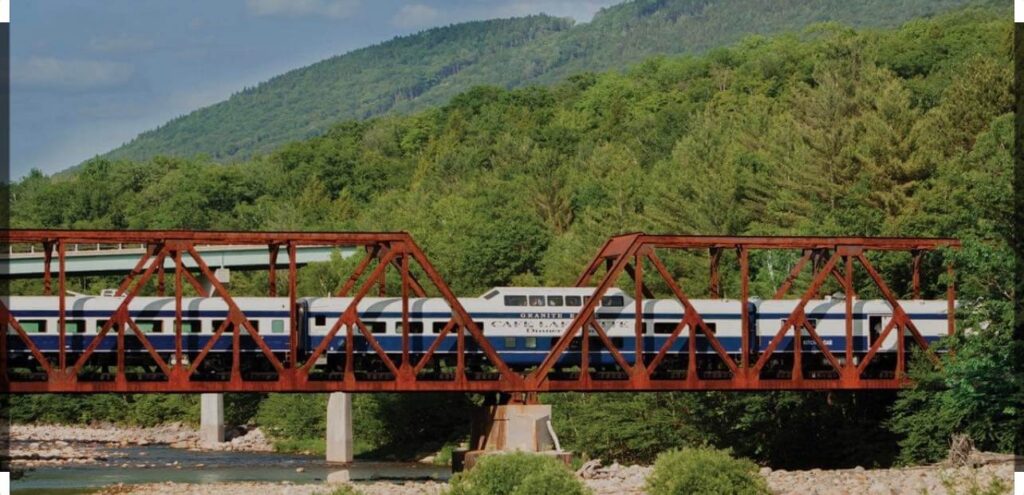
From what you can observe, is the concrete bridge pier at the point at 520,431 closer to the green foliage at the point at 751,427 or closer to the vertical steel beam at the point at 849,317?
the green foliage at the point at 751,427

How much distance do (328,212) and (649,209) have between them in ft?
269

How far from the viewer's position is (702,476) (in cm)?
5084

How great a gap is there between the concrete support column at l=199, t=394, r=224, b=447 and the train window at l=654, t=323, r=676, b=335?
42389 millimetres

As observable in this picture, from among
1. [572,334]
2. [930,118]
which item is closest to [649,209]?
[930,118]

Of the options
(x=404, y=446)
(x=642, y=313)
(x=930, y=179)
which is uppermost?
(x=930, y=179)

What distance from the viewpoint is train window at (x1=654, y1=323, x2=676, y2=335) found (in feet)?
238

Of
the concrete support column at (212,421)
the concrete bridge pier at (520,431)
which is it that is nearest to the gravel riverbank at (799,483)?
the concrete bridge pier at (520,431)

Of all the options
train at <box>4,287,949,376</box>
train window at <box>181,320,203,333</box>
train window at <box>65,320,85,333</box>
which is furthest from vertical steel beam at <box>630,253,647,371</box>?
train window at <box>65,320,85,333</box>

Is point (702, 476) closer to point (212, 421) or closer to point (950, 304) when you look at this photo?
point (950, 304)

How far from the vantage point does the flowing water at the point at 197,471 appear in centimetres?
7506

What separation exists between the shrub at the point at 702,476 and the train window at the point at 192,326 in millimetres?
23085

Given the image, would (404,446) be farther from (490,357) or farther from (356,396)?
(490,357)

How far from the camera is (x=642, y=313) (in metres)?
71.9

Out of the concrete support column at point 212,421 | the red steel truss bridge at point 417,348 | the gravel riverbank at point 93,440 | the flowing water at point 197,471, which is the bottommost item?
the flowing water at point 197,471
